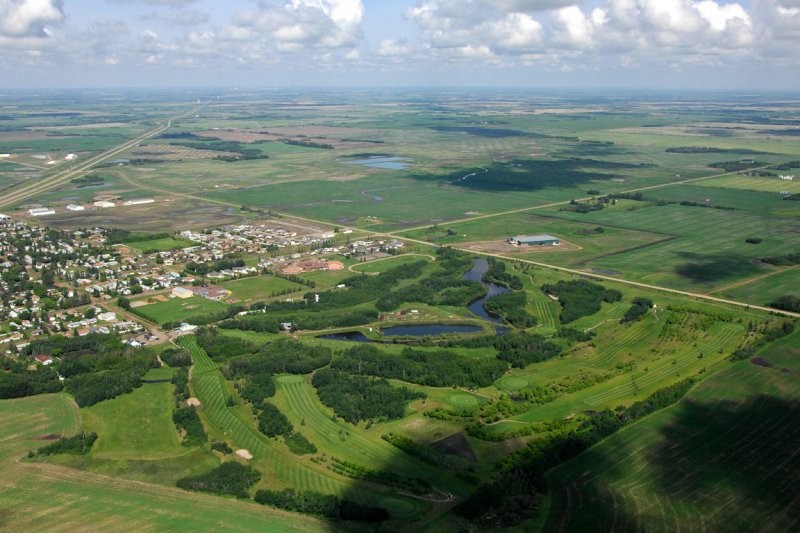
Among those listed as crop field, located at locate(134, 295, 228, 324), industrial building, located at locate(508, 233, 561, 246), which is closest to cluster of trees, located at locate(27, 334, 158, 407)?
crop field, located at locate(134, 295, 228, 324)

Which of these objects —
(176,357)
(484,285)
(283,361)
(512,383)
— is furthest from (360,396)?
(484,285)

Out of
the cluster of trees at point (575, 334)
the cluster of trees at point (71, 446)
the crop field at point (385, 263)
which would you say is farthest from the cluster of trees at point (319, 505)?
the crop field at point (385, 263)

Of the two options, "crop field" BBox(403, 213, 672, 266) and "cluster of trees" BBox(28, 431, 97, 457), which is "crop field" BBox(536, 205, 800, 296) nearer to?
"crop field" BBox(403, 213, 672, 266)

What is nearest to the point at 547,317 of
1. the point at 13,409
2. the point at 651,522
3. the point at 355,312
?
the point at 355,312

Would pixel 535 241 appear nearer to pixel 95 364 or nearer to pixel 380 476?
pixel 95 364

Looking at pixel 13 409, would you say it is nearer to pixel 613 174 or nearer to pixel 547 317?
pixel 547 317

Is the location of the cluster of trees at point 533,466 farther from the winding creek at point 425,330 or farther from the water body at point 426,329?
the water body at point 426,329
